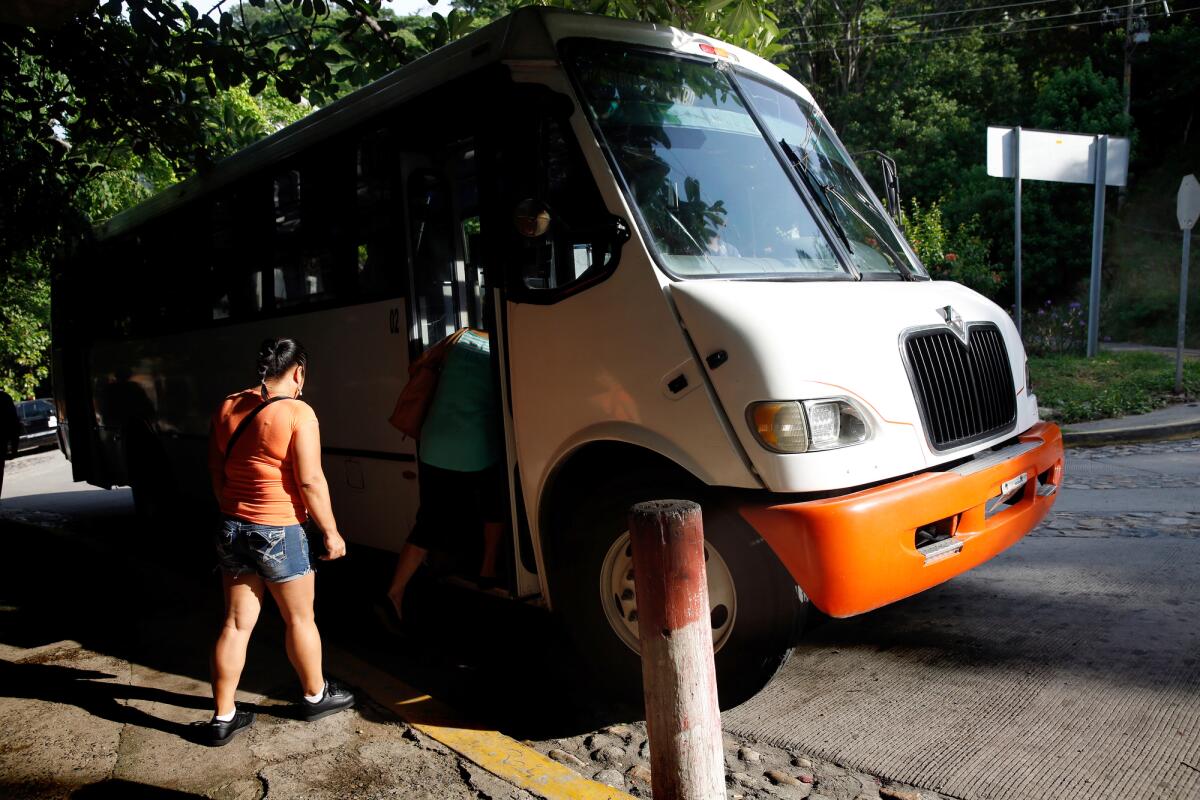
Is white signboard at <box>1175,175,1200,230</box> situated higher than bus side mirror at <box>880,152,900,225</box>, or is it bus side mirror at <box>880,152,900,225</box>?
white signboard at <box>1175,175,1200,230</box>

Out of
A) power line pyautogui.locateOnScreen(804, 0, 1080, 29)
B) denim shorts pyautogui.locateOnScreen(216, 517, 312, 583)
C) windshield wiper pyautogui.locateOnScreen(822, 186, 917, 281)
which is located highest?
power line pyautogui.locateOnScreen(804, 0, 1080, 29)

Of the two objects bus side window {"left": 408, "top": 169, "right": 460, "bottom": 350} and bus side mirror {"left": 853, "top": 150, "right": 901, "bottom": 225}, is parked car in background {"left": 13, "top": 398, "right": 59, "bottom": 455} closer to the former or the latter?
bus side window {"left": 408, "top": 169, "right": 460, "bottom": 350}

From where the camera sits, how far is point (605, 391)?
12.7 ft

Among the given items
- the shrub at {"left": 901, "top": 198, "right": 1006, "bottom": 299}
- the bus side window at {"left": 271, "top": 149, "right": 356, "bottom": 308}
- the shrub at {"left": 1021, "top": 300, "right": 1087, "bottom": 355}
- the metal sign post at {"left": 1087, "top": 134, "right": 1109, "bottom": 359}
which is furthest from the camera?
the shrub at {"left": 901, "top": 198, "right": 1006, "bottom": 299}

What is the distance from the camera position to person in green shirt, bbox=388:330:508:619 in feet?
15.0

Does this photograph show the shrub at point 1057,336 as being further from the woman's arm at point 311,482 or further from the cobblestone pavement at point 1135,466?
the woman's arm at point 311,482

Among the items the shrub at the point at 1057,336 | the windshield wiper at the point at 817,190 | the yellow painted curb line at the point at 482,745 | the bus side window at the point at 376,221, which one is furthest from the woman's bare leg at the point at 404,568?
the shrub at the point at 1057,336

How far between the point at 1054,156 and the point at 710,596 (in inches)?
438

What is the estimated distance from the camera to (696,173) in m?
4.11

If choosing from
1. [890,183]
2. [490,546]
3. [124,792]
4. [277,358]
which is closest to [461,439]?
[490,546]

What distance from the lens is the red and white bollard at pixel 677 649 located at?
8.66ft

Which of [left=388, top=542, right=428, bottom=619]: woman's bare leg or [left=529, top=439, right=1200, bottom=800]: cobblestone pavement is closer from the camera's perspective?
[left=529, top=439, right=1200, bottom=800]: cobblestone pavement

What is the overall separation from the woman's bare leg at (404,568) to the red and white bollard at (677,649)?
2381 mm

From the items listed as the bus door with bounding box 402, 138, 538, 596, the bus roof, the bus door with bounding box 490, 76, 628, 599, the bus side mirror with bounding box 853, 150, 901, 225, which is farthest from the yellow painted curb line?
the bus side mirror with bounding box 853, 150, 901, 225
